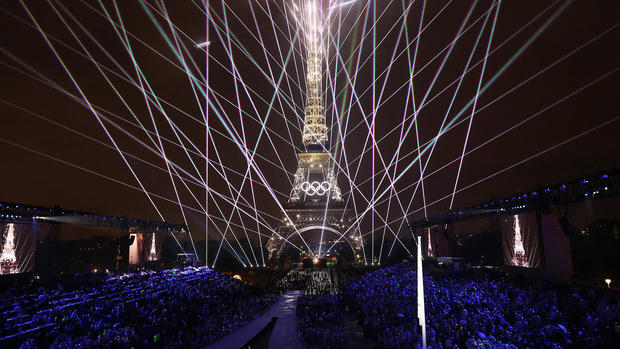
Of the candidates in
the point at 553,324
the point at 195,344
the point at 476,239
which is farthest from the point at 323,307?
the point at 476,239

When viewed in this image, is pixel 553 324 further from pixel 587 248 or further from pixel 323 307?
pixel 587 248

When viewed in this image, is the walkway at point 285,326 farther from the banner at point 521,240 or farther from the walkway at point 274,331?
the banner at point 521,240

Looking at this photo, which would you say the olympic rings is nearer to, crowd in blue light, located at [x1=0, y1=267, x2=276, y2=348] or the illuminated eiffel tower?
the illuminated eiffel tower

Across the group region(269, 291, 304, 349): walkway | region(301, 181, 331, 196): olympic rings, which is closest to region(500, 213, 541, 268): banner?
region(269, 291, 304, 349): walkway

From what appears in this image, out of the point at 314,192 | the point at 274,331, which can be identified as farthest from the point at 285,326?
the point at 314,192

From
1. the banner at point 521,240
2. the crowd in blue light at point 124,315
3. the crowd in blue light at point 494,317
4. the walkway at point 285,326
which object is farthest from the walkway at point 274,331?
the banner at point 521,240

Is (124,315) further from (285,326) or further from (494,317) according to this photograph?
(494,317)

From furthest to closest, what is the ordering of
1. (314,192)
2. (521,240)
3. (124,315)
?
Answer: (314,192), (521,240), (124,315)
